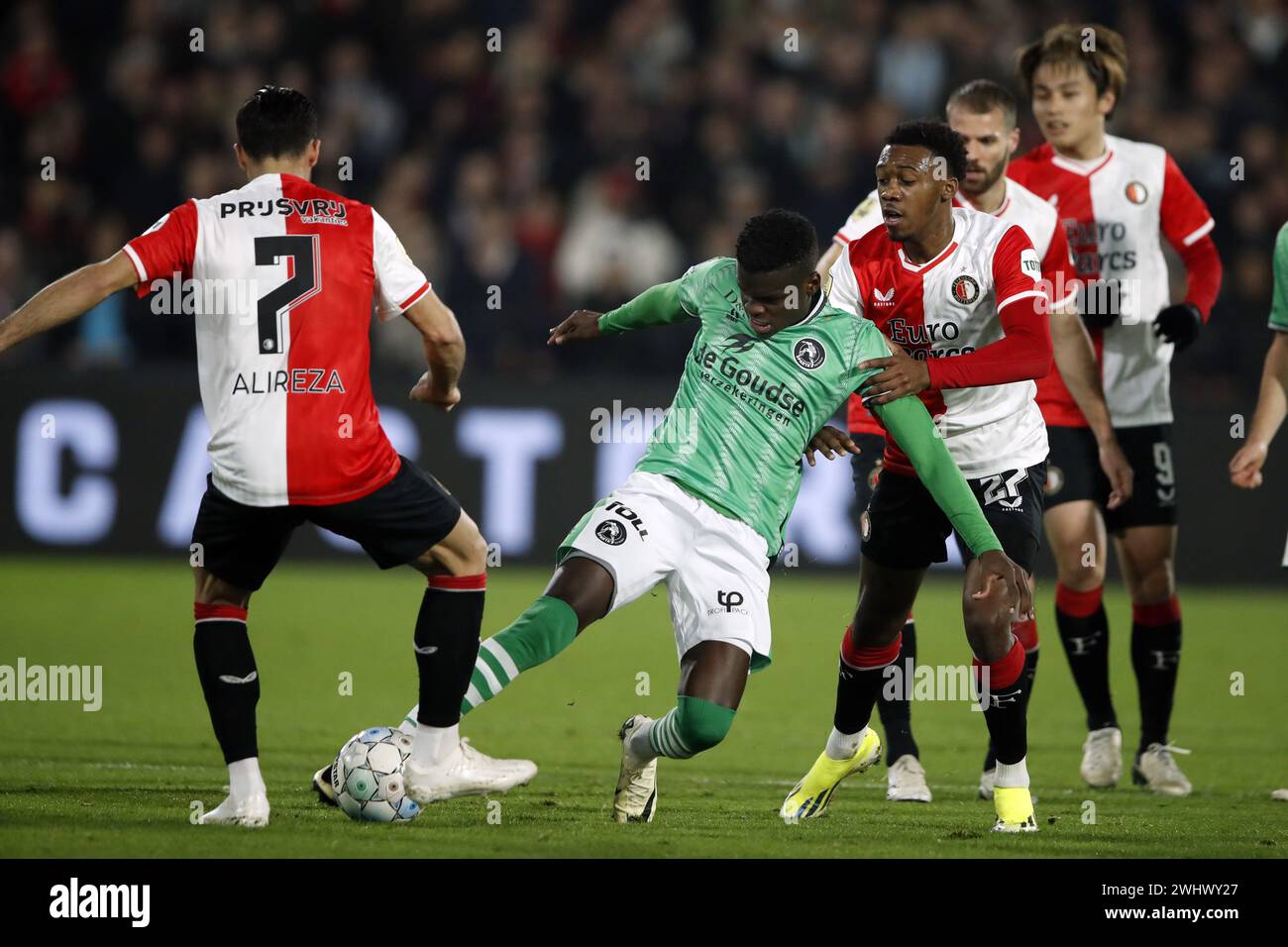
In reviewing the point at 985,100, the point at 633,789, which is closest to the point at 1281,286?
the point at 985,100

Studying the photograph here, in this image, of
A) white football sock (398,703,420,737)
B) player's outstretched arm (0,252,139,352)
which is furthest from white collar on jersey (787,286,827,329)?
player's outstretched arm (0,252,139,352)

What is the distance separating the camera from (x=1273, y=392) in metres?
6.36

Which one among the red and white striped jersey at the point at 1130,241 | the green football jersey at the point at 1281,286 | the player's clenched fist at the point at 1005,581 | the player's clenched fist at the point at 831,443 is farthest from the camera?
the red and white striped jersey at the point at 1130,241

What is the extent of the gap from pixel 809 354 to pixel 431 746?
1.69 metres

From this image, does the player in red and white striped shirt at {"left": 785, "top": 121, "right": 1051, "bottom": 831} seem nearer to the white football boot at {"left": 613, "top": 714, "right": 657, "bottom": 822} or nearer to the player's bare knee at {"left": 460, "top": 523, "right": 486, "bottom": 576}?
the white football boot at {"left": 613, "top": 714, "right": 657, "bottom": 822}

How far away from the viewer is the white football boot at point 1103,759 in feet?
22.5

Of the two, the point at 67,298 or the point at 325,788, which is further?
the point at 325,788

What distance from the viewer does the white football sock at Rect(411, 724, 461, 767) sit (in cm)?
550

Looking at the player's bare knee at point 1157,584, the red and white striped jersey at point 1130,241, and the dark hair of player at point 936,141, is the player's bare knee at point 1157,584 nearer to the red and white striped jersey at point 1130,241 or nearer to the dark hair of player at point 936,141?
the red and white striped jersey at point 1130,241

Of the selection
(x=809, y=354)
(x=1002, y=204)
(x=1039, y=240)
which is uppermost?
(x=1002, y=204)

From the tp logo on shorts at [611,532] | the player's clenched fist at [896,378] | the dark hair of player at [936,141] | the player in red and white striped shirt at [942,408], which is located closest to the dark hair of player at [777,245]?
the player's clenched fist at [896,378]

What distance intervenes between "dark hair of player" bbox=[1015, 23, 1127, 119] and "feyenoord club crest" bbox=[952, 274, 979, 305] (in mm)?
1867

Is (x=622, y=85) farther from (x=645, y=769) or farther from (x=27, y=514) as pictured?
(x=645, y=769)

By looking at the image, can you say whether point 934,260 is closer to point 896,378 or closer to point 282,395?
point 896,378
